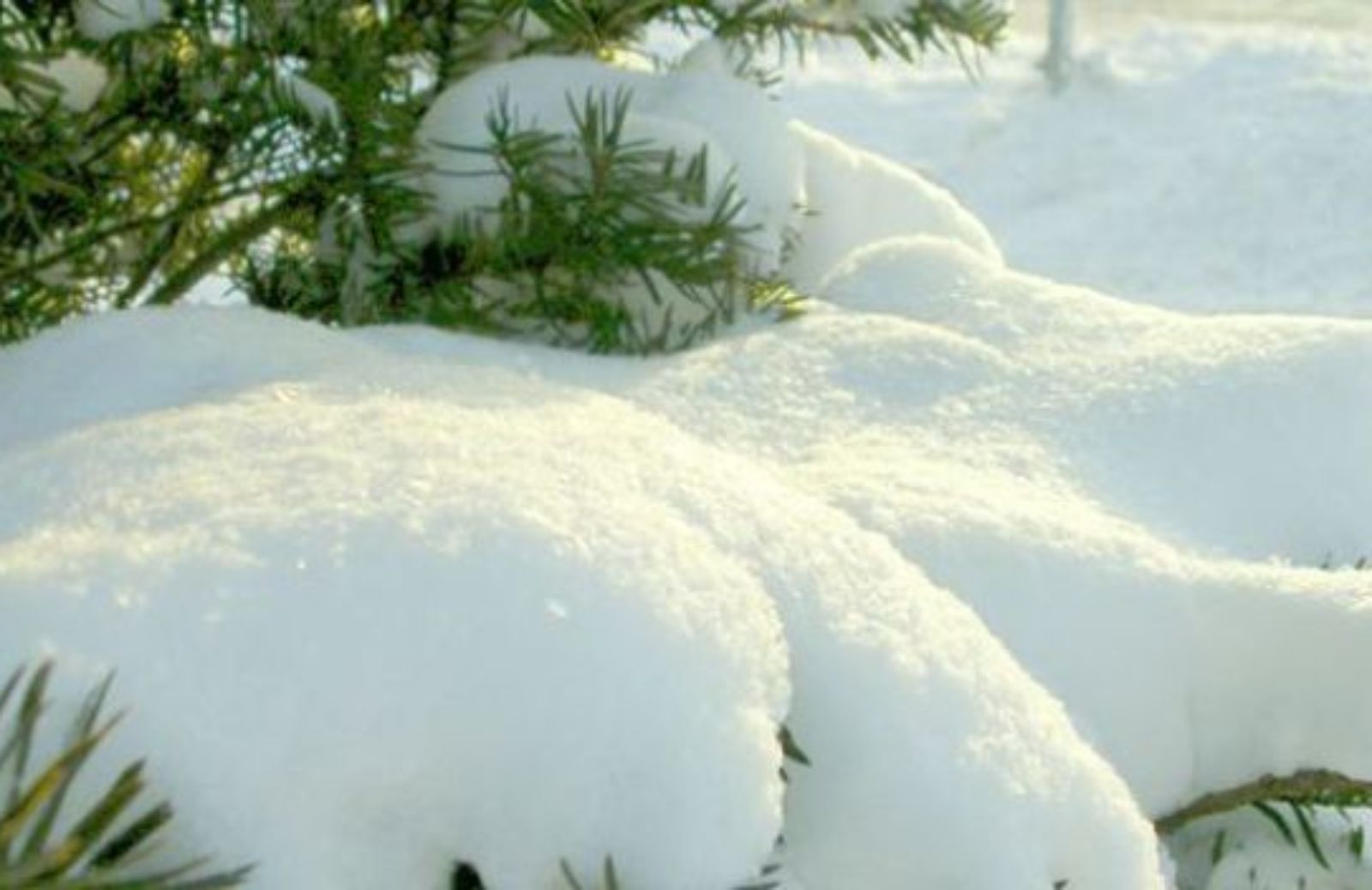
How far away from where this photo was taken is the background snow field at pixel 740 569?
722mm

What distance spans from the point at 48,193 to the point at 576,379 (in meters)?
0.37

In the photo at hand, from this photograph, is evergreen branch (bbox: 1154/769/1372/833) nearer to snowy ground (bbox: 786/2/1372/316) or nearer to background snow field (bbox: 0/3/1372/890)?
background snow field (bbox: 0/3/1372/890)

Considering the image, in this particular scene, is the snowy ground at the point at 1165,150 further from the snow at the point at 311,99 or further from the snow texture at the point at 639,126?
the snow at the point at 311,99

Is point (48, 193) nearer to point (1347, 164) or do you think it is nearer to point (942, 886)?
point (942, 886)

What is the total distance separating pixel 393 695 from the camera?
72 cm

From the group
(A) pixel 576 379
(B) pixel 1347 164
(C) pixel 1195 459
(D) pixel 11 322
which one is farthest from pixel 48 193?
(B) pixel 1347 164

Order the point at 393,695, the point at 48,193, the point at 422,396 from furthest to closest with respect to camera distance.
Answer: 1. the point at 48,193
2. the point at 422,396
3. the point at 393,695

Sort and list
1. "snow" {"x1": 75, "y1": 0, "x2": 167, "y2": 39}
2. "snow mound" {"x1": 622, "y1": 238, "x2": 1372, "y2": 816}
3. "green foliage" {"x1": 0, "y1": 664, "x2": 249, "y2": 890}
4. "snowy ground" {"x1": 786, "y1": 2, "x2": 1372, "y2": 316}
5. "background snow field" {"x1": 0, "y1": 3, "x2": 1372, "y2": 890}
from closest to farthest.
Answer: "green foliage" {"x1": 0, "y1": 664, "x2": 249, "y2": 890} → "background snow field" {"x1": 0, "y1": 3, "x2": 1372, "y2": 890} → "snow mound" {"x1": 622, "y1": 238, "x2": 1372, "y2": 816} → "snow" {"x1": 75, "y1": 0, "x2": 167, "y2": 39} → "snowy ground" {"x1": 786, "y1": 2, "x2": 1372, "y2": 316}

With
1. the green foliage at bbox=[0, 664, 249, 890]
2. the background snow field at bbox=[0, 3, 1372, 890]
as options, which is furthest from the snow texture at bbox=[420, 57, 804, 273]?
the green foliage at bbox=[0, 664, 249, 890]

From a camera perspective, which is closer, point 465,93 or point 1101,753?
point 1101,753

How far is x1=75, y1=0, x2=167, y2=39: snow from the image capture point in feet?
4.38

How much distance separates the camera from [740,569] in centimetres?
85

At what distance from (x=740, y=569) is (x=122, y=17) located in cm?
67

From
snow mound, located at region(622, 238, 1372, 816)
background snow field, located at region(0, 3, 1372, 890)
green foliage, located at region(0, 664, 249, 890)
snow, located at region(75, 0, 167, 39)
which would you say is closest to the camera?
green foliage, located at region(0, 664, 249, 890)
